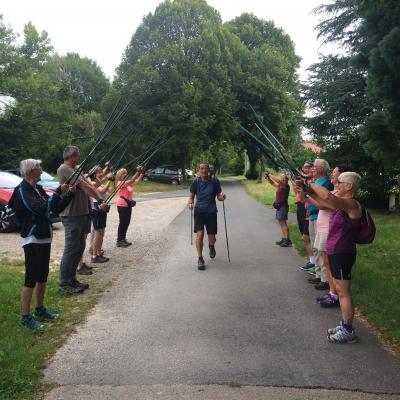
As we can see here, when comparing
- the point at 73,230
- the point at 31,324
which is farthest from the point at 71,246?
the point at 31,324

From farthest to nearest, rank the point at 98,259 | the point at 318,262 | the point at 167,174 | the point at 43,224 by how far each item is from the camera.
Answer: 1. the point at 167,174
2. the point at 98,259
3. the point at 318,262
4. the point at 43,224

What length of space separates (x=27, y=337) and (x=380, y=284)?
16.4 ft

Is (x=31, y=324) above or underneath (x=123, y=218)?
underneath

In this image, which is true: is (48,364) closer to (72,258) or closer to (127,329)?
(127,329)

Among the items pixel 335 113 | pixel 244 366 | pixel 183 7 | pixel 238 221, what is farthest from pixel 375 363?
pixel 183 7

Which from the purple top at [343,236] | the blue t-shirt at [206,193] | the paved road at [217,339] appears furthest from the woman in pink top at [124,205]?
the purple top at [343,236]

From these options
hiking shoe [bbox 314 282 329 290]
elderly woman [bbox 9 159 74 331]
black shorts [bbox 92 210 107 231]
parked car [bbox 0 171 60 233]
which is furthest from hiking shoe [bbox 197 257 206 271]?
parked car [bbox 0 171 60 233]

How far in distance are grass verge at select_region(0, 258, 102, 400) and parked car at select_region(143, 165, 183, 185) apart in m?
30.7

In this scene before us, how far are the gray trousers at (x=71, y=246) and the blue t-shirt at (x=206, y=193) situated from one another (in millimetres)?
2644

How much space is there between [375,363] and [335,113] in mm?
12430

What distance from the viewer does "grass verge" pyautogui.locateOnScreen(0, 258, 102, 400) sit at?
373 cm

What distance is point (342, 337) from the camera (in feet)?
15.4

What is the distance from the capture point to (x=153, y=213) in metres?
18.0

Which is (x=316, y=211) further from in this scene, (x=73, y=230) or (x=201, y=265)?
(x=73, y=230)
